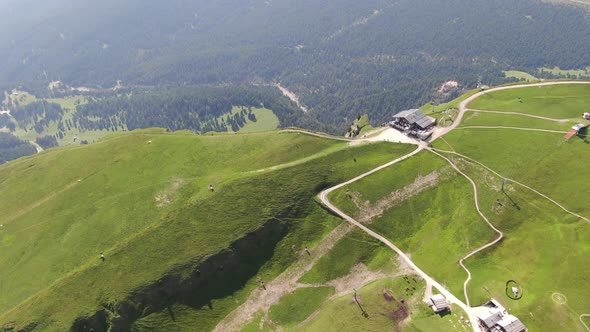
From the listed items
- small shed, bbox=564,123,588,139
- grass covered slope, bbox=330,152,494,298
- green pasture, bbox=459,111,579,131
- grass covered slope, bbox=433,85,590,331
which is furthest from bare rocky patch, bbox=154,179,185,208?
small shed, bbox=564,123,588,139

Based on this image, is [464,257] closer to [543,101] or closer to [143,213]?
[543,101]

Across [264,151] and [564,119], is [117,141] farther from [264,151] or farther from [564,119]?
[564,119]

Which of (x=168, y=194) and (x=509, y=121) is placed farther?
(x=509, y=121)

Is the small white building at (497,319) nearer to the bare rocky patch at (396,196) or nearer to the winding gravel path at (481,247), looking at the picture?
the winding gravel path at (481,247)

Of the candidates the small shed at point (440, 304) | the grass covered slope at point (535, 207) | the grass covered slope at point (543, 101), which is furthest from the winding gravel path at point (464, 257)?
the grass covered slope at point (543, 101)

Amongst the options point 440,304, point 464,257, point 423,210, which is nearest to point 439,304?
point 440,304

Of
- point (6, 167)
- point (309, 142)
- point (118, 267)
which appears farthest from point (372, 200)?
point (6, 167)

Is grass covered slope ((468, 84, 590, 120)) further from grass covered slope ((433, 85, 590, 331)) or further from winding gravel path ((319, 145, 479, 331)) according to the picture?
winding gravel path ((319, 145, 479, 331))
